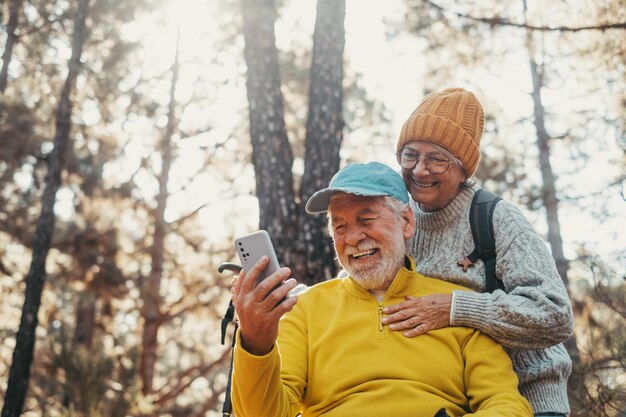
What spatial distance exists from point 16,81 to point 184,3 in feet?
13.0

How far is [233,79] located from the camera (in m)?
14.5

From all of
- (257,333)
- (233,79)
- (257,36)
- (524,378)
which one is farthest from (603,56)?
(233,79)

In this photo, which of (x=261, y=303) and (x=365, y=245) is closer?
(x=261, y=303)

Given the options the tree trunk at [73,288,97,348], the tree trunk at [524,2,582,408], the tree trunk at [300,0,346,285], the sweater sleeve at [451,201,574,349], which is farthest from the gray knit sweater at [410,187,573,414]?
the tree trunk at [73,288,97,348]

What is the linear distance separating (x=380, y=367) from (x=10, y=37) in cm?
1172

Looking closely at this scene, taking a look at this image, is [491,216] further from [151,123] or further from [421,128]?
[151,123]

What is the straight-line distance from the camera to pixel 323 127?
17.8ft

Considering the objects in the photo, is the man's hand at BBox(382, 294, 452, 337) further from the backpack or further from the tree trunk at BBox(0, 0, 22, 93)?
the tree trunk at BBox(0, 0, 22, 93)

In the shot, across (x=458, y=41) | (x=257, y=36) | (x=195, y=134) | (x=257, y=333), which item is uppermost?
(x=195, y=134)

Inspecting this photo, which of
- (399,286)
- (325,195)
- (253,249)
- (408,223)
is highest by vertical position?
(325,195)

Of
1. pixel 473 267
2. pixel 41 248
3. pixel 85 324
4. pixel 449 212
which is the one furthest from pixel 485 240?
pixel 85 324

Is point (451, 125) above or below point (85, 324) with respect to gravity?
Result: above

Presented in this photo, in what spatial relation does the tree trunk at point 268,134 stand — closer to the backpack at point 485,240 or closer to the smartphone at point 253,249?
the backpack at point 485,240

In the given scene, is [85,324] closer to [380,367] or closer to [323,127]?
[323,127]
